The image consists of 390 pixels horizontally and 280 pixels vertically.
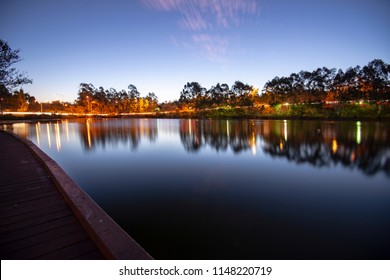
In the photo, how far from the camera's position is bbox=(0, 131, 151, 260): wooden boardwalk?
2.47 metres

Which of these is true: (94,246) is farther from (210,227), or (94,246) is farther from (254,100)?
(254,100)

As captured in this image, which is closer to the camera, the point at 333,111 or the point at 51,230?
the point at 51,230

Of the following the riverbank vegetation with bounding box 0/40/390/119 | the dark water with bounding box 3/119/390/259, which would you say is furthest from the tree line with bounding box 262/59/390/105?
the dark water with bounding box 3/119/390/259

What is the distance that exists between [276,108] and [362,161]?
47.5m

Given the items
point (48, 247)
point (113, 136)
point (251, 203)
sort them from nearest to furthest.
→ point (48, 247) < point (251, 203) < point (113, 136)

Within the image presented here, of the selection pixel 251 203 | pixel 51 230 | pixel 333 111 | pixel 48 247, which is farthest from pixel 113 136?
pixel 333 111

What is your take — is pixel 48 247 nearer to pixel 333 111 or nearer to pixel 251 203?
pixel 251 203

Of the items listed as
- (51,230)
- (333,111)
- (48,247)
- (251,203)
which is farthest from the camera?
(333,111)

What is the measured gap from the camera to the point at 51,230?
3.03 m

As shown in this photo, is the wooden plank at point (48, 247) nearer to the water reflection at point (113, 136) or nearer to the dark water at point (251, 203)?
the dark water at point (251, 203)

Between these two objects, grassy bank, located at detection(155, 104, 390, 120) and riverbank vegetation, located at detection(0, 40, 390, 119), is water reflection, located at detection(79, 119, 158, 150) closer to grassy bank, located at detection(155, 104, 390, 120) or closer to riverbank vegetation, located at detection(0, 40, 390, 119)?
riverbank vegetation, located at detection(0, 40, 390, 119)

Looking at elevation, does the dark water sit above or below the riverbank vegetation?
below

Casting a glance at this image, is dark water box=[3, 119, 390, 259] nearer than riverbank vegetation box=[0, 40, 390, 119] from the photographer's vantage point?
Yes
